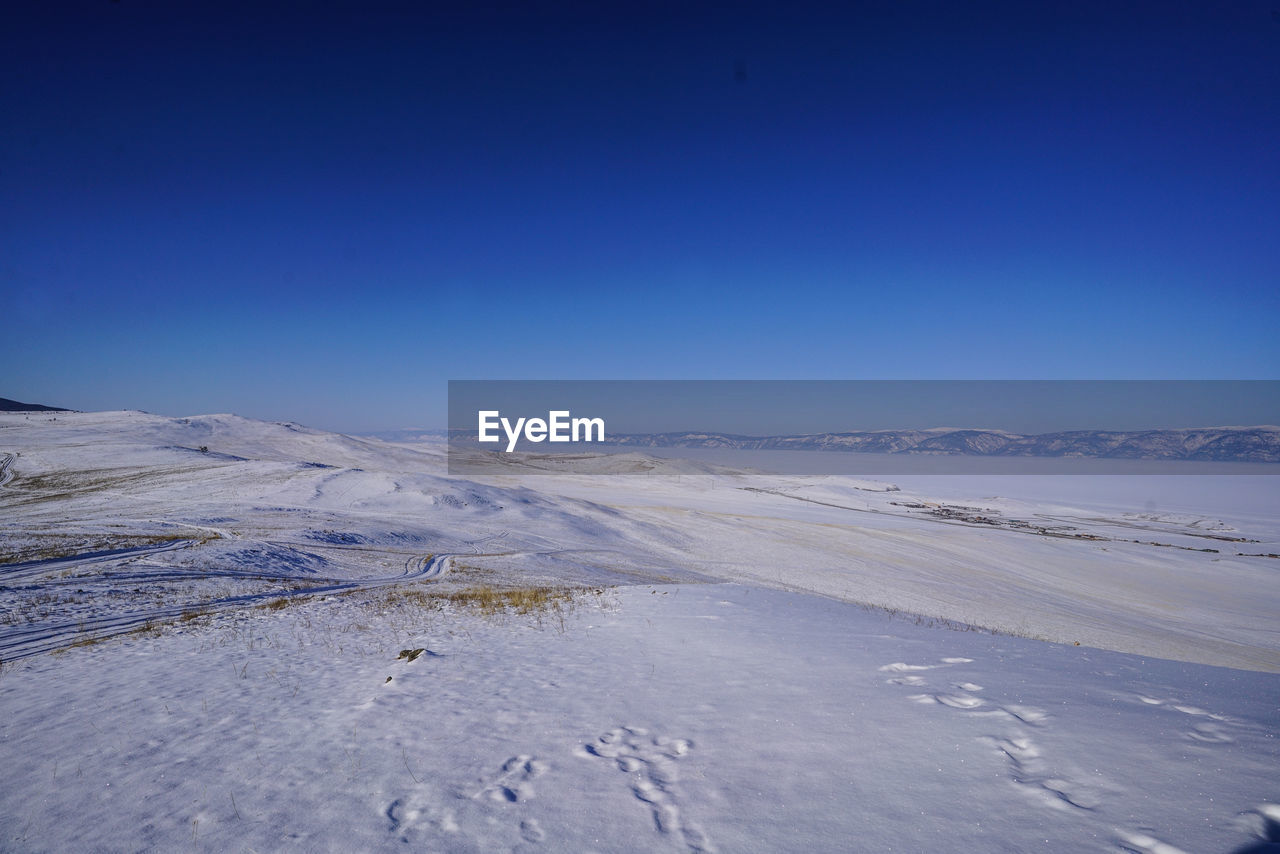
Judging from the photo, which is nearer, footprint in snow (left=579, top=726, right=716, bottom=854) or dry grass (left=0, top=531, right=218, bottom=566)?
footprint in snow (left=579, top=726, right=716, bottom=854)

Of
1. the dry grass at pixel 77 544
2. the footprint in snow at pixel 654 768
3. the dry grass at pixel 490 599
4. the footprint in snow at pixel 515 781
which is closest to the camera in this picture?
the footprint in snow at pixel 654 768

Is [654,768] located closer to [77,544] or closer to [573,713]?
[573,713]

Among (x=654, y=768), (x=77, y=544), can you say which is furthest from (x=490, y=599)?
(x=77, y=544)

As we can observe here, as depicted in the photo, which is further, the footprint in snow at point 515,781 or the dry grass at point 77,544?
the dry grass at point 77,544

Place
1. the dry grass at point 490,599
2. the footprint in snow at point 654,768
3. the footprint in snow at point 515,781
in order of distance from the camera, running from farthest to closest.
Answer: the dry grass at point 490,599
the footprint in snow at point 515,781
the footprint in snow at point 654,768

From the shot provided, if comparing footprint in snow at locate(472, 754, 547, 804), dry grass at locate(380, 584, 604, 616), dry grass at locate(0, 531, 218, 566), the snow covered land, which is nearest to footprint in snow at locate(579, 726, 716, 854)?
the snow covered land

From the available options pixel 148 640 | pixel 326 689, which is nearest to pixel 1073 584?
pixel 326 689

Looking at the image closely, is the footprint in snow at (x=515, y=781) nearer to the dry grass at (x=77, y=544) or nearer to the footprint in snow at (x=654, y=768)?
the footprint in snow at (x=654, y=768)

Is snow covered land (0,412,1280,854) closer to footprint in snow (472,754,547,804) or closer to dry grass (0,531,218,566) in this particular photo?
footprint in snow (472,754,547,804)

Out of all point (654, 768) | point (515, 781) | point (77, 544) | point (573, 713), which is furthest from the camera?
point (77, 544)

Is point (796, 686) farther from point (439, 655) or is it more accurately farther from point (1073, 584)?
point (1073, 584)

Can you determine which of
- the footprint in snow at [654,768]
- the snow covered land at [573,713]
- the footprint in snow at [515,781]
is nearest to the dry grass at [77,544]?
the snow covered land at [573,713]
